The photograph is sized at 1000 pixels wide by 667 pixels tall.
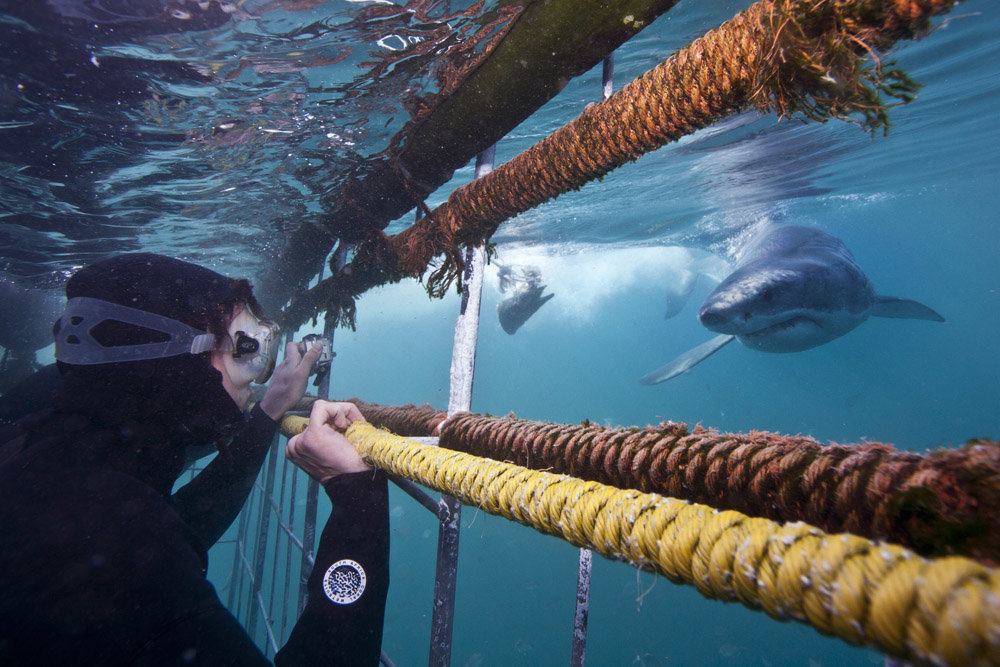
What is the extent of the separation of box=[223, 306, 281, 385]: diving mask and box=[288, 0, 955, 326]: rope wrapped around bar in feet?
5.30

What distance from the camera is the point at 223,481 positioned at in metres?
3.01

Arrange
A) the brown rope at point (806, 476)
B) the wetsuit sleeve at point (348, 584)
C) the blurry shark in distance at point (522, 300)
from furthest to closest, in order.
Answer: the blurry shark in distance at point (522, 300), the wetsuit sleeve at point (348, 584), the brown rope at point (806, 476)

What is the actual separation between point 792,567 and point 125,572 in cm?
Answer: 200

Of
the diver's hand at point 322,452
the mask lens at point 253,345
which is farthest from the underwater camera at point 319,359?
the diver's hand at point 322,452

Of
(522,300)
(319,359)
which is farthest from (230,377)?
(522,300)

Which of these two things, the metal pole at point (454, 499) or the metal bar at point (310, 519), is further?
the metal bar at point (310, 519)

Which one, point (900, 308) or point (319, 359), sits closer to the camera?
point (319, 359)

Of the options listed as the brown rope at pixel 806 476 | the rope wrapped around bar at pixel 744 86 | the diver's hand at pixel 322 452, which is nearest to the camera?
the brown rope at pixel 806 476

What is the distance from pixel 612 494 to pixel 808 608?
41 cm

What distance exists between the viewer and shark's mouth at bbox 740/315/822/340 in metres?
7.07

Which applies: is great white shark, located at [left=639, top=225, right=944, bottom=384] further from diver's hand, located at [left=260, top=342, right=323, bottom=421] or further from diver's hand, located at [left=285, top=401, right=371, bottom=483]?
diver's hand, located at [left=285, top=401, right=371, bottom=483]

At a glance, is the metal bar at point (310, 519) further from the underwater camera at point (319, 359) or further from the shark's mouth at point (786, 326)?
the shark's mouth at point (786, 326)

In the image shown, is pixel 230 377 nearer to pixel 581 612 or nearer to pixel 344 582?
pixel 344 582

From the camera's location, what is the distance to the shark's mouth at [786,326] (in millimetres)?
7070
